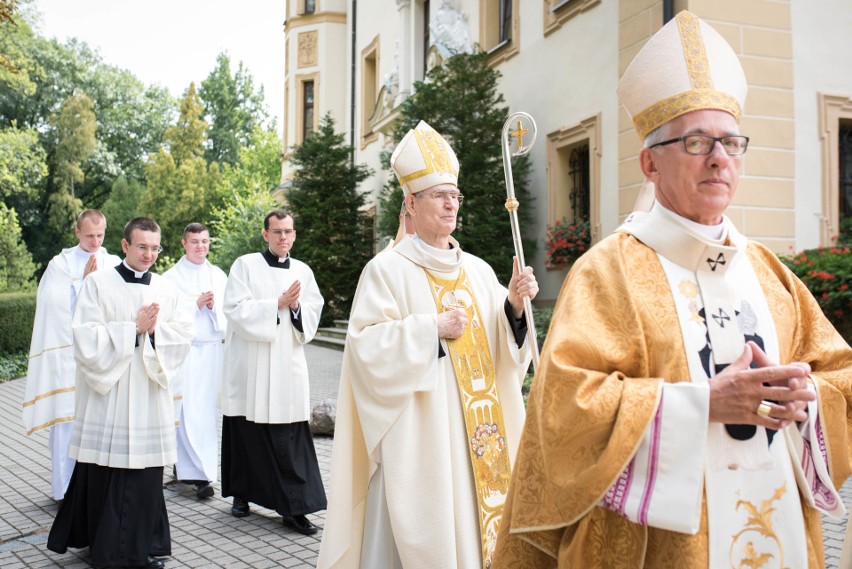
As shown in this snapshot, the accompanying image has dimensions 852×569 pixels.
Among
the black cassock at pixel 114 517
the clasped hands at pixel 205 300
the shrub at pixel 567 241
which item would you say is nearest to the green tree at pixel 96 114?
the shrub at pixel 567 241

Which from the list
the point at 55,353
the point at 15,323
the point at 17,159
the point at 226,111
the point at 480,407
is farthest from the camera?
the point at 226,111

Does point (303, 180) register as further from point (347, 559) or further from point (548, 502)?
point (548, 502)

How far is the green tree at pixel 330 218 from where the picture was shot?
20.5 m

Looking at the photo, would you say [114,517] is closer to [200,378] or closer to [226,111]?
[200,378]

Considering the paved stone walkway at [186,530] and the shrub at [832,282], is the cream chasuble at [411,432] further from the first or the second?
the shrub at [832,282]

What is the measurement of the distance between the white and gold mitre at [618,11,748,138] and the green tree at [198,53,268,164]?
185 ft

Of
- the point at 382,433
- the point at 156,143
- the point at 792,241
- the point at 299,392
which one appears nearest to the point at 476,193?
the point at 792,241

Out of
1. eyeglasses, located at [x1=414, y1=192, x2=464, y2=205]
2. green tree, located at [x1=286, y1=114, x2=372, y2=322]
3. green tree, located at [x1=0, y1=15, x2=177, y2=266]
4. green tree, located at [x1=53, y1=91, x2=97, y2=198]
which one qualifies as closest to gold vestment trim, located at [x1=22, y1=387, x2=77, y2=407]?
eyeglasses, located at [x1=414, y1=192, x2=464, y2=205]

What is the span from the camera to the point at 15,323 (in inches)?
708

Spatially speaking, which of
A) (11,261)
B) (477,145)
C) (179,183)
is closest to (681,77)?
(477,145)

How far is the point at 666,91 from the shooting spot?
229 cm

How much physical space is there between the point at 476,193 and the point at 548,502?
11.6 metres

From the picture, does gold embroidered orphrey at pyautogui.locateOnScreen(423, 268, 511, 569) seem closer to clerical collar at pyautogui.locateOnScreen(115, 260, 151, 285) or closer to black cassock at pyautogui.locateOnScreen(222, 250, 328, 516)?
clerical collar at pyautogui.locateOnScreen(115, 260, 151, 285)

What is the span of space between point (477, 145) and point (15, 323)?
10852 mm
